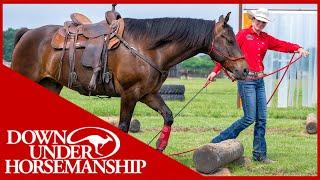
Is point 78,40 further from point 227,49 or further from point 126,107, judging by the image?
point 227,49

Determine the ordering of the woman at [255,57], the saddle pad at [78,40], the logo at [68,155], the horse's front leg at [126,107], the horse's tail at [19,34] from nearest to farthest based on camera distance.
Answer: the logo at [68,155] → the horse's front leg at [126,107] → the saddle pad at [78,40] → the woman at [255,57] → the horse's tail at [19,34]

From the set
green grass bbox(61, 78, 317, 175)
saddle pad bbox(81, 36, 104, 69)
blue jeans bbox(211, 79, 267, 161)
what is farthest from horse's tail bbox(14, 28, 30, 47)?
blue jeans bbox(211, 79, 267, 161)

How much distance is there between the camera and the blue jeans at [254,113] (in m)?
7.43

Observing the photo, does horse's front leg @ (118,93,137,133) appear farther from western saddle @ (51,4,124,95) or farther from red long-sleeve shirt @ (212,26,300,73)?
red long-sleeve shirt @ (212,26,300,73)

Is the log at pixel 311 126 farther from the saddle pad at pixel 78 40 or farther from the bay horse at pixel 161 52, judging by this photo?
the saddle pad at pixel 78 40

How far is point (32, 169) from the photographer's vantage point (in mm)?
5887

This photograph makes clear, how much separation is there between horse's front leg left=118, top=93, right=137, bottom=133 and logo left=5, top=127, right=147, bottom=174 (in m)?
1.20

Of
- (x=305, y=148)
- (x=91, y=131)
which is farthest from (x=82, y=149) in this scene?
(x=305, y=148)

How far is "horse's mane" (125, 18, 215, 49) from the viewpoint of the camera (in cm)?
702

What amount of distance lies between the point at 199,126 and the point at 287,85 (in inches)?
167

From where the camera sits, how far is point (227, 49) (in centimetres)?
705

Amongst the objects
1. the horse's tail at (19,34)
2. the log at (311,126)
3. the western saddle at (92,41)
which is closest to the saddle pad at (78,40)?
the western saddle at (92,41)

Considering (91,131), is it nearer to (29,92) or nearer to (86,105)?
(29,92)

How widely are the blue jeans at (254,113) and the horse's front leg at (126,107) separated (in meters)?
1.22
